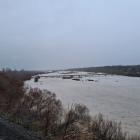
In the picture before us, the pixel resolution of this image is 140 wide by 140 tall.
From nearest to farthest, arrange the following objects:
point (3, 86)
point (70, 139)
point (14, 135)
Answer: point (14, 135) → point (70, 139) → point (3, 86)

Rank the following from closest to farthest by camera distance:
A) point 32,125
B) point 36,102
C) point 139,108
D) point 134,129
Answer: point 32,125 → point 134,129 → point 36,102 → point 139,108

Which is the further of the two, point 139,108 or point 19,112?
point 139,108

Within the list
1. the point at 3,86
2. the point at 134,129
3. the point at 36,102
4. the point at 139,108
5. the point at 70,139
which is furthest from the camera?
the point at 3,86

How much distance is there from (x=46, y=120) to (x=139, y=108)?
2029 cm

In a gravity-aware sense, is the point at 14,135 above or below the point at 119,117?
above

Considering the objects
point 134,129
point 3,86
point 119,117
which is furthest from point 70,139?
point 3,86

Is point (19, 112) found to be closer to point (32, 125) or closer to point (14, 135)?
point (32, 125)

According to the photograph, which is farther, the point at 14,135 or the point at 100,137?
the point at 100,137

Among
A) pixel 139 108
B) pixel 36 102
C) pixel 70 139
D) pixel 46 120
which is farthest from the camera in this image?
pixel 139 108

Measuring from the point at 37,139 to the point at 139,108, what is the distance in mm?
26462

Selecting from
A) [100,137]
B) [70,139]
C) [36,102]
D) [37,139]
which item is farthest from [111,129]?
[36,102]

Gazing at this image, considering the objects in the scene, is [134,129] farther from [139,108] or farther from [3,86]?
[3,86]

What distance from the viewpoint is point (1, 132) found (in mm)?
11695

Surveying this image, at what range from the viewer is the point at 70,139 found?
46.5ft
